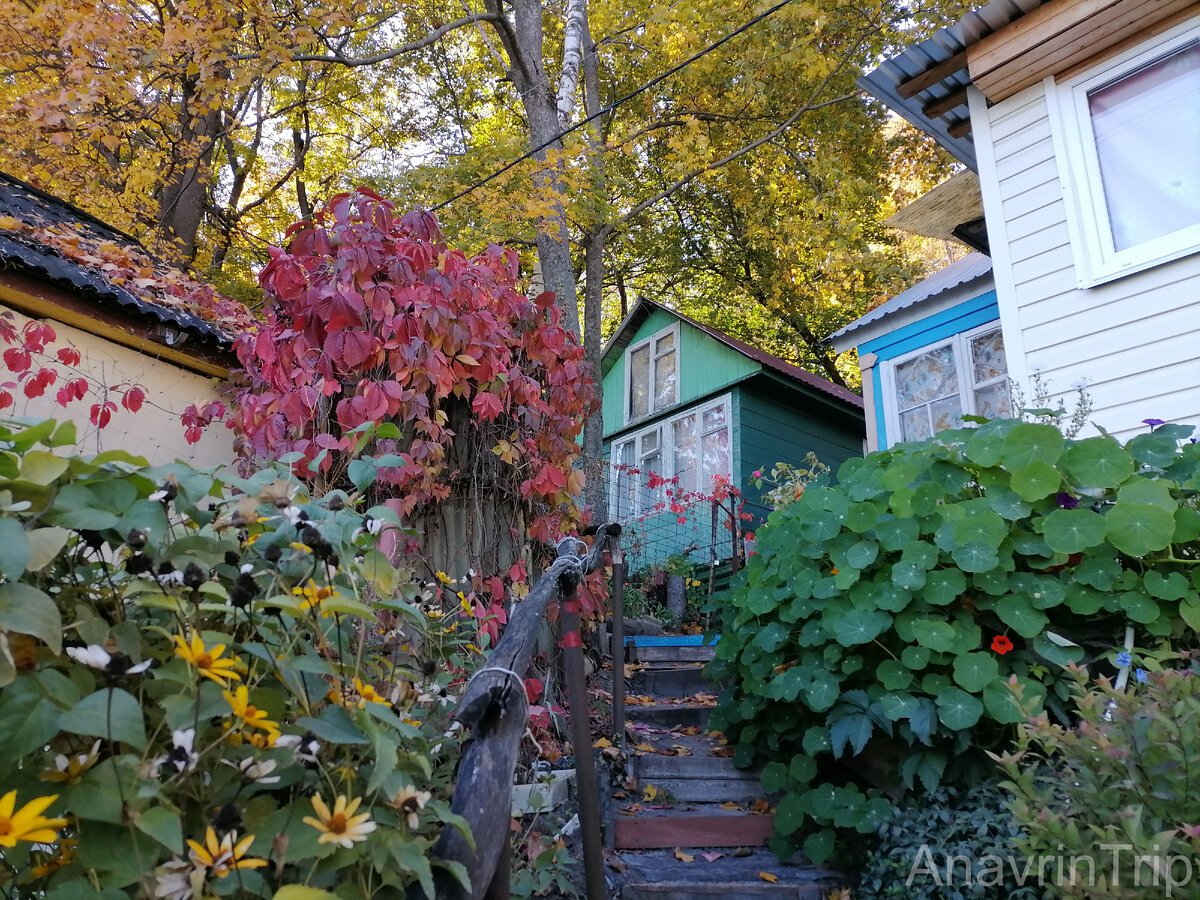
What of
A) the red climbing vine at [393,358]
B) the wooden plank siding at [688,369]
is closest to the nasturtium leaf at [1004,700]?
the red climbing vine at [393,358]

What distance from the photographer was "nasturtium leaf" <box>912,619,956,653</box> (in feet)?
9.32

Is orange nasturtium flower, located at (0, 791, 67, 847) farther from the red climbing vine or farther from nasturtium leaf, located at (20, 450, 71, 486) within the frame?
the red climbing vine

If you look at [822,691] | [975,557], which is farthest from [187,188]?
[975,557]

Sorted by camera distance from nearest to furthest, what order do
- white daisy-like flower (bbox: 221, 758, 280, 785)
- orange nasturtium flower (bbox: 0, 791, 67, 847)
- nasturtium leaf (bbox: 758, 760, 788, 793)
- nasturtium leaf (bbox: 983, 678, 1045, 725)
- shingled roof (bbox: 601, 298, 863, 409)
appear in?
orange nasturtium flower (bbox: 0, 791, 67, 847)
white daisy-like flower (bbox: 221, 758, 280, 785)
nasturtium leaf (bbox: 983, 678, 1045, 725)
nasturtium leaf (bbox: 758, 760, 788, 793)
shingled roof (bbox: 601, 298, 863, 409)

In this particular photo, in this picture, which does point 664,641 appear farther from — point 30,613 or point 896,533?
point 30,613

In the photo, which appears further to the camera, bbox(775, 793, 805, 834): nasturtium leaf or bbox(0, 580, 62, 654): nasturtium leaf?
bbox(775, 793, 805, 834): nasturtium leaf

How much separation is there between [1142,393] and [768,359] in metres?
7.99

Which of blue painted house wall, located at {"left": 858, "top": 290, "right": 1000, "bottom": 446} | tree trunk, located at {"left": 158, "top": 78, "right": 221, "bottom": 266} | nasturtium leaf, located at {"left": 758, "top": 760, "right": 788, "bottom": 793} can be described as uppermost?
tree trunk, located at {"left": 158, "top": 78, "right": 221, "bottom": 266}

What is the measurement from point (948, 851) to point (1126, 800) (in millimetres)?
1144

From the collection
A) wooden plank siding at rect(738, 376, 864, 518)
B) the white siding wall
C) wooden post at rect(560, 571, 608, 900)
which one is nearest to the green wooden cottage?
wooden plank siding at rect(738, 376, 864, 518)

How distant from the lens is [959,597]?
304 centimetres

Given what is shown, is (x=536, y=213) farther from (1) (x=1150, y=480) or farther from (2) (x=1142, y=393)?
(1) (x=1150, y=480)

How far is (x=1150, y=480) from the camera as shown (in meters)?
2.82

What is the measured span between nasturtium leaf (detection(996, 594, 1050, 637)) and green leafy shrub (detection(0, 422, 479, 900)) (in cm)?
244
